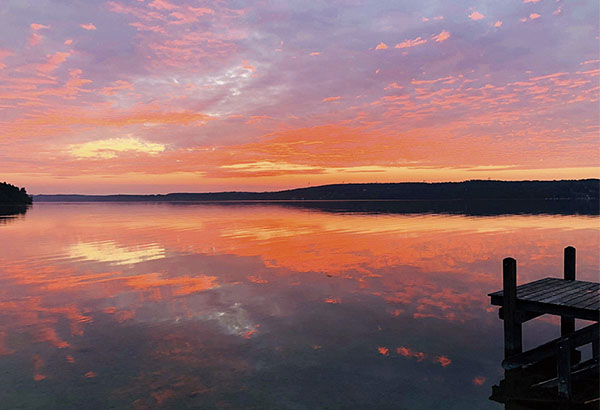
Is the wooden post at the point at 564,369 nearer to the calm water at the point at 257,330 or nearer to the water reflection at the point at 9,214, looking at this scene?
the calm water at the point at 257,330

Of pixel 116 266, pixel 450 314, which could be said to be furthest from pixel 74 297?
pixel 450 314

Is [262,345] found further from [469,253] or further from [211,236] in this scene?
[211,236]

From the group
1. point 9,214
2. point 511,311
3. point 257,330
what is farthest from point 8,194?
point 511,311

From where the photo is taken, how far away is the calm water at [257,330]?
1016 cm

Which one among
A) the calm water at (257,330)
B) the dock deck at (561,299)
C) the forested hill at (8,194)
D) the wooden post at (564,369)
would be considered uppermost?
the forested hill at (8,194)

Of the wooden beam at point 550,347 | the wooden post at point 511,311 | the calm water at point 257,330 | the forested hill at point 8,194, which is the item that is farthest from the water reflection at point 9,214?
the wooden beam at point 550,347

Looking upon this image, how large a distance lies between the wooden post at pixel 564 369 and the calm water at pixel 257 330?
1581mm

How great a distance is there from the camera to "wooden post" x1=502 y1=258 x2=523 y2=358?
11.9 meters

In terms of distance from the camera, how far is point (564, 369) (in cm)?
965

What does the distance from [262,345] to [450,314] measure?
26.3 ft

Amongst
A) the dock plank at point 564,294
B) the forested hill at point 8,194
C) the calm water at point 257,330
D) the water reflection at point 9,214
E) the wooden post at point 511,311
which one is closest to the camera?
the calm water at point 257,330

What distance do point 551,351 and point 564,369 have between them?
71 cm

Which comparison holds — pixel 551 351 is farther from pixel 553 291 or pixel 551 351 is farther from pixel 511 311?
pixel 553 291

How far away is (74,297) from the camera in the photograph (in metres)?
19.3
